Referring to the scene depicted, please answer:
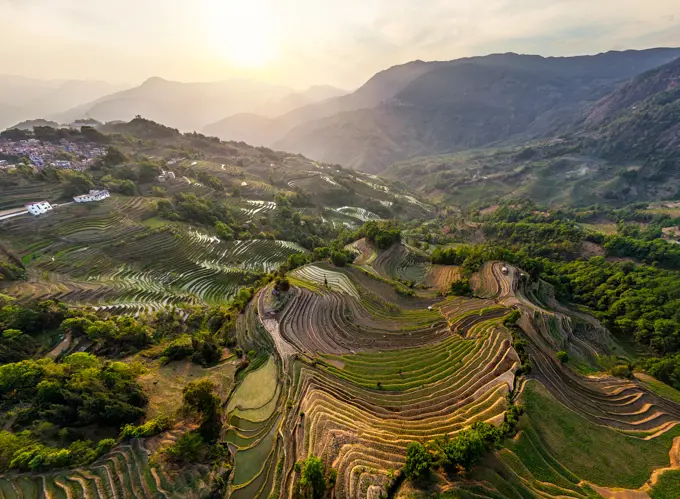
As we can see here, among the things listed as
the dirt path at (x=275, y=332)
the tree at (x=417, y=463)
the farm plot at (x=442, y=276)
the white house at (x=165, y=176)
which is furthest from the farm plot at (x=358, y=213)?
the tree at (x=417, y=463)

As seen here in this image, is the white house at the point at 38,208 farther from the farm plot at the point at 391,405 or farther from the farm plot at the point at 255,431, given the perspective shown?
the farm plot at the point at 391,405

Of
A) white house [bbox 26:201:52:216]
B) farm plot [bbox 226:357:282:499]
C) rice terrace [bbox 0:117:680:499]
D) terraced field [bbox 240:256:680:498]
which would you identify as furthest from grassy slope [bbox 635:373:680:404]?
white house [bbox 26:201:52:216]

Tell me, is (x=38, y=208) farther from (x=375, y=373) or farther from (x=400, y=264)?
(x=400, y=264)

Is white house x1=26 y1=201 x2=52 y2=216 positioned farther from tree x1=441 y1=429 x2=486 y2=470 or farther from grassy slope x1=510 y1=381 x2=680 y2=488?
grassy slope x1=510 y1=381 x2=680 y2=488

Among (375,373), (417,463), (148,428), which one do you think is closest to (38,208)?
(148,428)

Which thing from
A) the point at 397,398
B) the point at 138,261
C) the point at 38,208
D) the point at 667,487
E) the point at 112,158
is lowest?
the point at 667,487
